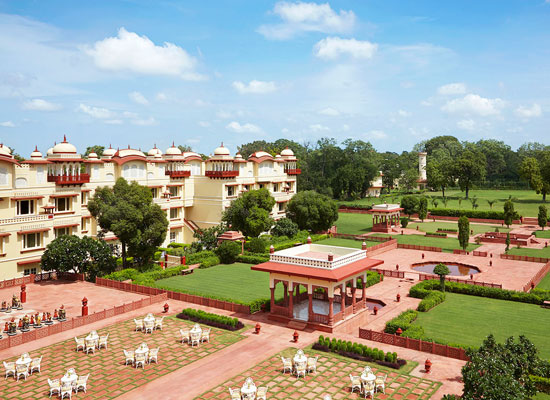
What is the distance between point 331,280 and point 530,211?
232 ft

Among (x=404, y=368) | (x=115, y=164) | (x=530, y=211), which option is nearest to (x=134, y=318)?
(x=404, y=368)

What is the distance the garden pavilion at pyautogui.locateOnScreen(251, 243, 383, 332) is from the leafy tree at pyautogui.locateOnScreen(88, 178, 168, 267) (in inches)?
650

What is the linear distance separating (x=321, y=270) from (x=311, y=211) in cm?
3567

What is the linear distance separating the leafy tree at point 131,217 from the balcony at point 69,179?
253 centimetres

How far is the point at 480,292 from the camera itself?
40094 millimetres

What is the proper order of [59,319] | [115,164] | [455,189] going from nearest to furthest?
[59,319], [115,164], [455,189]

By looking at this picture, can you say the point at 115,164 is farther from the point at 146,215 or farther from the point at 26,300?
the point at 26,300

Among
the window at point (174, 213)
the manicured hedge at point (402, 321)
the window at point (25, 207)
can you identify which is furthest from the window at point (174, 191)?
the manicured hedge at point (402, 321)

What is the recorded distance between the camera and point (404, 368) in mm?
25234

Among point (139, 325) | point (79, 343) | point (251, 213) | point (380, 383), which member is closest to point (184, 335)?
point (139, 325)

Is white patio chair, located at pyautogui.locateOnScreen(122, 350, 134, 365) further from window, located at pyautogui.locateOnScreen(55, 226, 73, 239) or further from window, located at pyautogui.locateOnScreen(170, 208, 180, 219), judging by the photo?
window, located at pyautogui.locateOnScreen(170, 208, 180, 219)

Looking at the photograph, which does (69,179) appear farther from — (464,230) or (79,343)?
(464,230)

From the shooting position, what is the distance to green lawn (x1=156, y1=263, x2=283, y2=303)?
1587 inches

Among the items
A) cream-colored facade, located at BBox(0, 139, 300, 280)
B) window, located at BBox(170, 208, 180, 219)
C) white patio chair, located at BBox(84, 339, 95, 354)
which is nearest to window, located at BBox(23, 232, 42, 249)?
cream-colored facade, located at BBox(0, 139, 300, 280)
